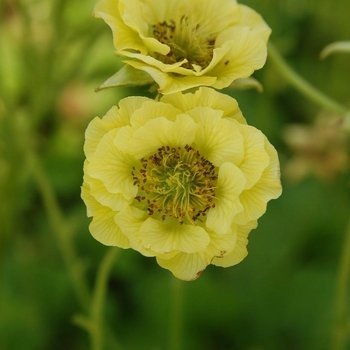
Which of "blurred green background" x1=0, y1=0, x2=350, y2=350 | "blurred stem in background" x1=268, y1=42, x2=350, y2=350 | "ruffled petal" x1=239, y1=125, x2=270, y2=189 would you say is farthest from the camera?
"blurred green background" x1=0, y1=0, x2=350, y2=350

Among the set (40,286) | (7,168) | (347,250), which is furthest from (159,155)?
(40,286)

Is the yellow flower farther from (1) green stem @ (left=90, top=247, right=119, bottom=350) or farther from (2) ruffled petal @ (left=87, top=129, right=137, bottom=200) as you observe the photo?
(1) green stem @ (left=90, top=247, right=119, bottom=350)

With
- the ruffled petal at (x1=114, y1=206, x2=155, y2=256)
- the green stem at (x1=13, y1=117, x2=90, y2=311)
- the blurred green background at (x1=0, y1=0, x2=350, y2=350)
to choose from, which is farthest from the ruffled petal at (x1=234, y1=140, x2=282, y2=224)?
the blurred green background at (x1=0, y1=0, x2=350, y2=350)

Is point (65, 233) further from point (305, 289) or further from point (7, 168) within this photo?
point (305, 289)

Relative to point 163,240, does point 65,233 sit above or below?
below

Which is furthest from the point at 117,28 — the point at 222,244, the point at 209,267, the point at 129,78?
the point at 209,267

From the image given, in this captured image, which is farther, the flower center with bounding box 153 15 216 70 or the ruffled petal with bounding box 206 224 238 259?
the flower center with bounding box 153 15 216 70

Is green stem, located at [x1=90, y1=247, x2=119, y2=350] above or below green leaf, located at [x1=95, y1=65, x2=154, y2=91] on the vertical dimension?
below

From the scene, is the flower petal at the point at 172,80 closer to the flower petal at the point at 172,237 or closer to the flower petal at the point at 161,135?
the flower petal at the point at 161,135

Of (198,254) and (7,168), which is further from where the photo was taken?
(7,168)
